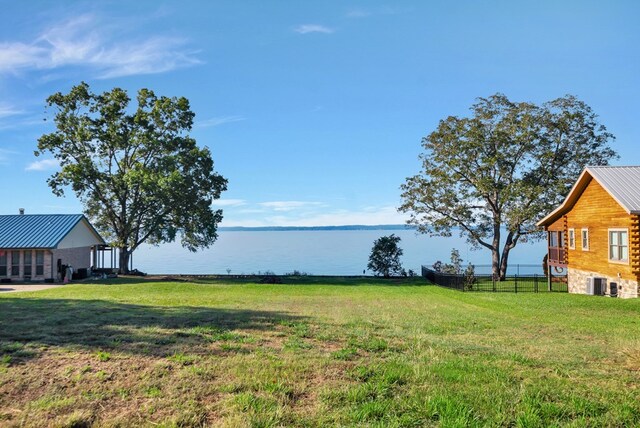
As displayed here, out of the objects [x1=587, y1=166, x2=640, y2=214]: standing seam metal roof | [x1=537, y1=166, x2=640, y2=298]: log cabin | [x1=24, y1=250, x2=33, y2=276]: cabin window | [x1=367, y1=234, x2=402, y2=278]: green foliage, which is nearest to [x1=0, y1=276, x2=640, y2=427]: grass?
[x1=587, y1=166, x2=640, y2=214]: standing seam metal roof

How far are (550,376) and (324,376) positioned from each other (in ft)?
10.2

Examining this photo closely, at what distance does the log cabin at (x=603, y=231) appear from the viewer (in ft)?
70.6

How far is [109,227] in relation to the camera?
1654 inches

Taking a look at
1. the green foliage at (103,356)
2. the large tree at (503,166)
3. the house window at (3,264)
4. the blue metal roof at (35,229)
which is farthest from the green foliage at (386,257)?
Result: the green foliage at (103,356)

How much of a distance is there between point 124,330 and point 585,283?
26349 millimetres

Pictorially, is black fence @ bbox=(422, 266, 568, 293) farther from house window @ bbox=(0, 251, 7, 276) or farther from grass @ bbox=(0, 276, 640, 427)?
house window @ bbox=(0, 251, 7, 276)

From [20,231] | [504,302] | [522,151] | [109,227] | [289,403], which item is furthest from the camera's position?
[109,227]

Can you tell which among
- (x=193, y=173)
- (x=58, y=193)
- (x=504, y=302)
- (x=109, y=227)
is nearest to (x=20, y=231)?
(x=58, y=193)

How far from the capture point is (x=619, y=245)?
74.7 ft

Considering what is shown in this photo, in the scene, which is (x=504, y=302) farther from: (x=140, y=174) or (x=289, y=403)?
(x=140, y=174)

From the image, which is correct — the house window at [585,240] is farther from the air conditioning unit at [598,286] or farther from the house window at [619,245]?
the house window at [619,245]

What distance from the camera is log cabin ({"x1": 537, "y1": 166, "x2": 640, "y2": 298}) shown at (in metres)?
21.5

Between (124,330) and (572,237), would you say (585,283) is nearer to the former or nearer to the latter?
(572,237)

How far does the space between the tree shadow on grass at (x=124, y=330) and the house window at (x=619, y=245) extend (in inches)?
732
